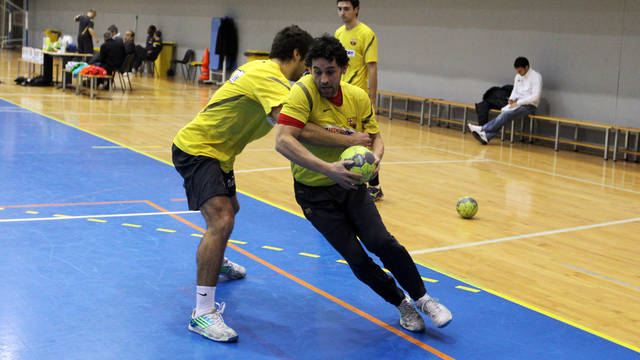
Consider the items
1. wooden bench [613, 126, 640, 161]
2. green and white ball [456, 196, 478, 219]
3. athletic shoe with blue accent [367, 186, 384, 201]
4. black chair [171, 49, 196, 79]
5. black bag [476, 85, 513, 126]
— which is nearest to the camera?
green and white ball [456, 196, 478, 219]

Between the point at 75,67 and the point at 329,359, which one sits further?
the point at 75,67

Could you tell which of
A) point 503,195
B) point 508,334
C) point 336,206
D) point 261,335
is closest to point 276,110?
point 336,206

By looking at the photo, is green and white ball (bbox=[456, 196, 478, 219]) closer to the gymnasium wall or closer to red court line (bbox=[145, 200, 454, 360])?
red court line (bbox=[145, 200, 454, 360])

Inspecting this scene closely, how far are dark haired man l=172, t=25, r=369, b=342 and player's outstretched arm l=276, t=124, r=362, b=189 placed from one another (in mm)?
121

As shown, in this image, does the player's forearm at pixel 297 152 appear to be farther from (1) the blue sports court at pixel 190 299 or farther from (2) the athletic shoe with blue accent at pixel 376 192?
(2) the athletic shoe with blue accent at pixel 376 192

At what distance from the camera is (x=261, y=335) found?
3.88 m

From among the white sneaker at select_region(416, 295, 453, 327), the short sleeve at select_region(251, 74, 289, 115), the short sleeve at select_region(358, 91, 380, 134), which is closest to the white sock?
the short sleeve at select_region(251, 74, 289, 115)

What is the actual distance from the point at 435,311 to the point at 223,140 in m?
1.54

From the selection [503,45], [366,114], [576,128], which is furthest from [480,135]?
[366,114]

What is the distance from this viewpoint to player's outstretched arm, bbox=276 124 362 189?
355 centimetres

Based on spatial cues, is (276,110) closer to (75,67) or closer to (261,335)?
(261,335)

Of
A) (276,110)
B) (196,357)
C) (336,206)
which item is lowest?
(196,357)

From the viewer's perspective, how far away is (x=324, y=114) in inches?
152

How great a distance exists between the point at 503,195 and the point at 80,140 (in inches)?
240
